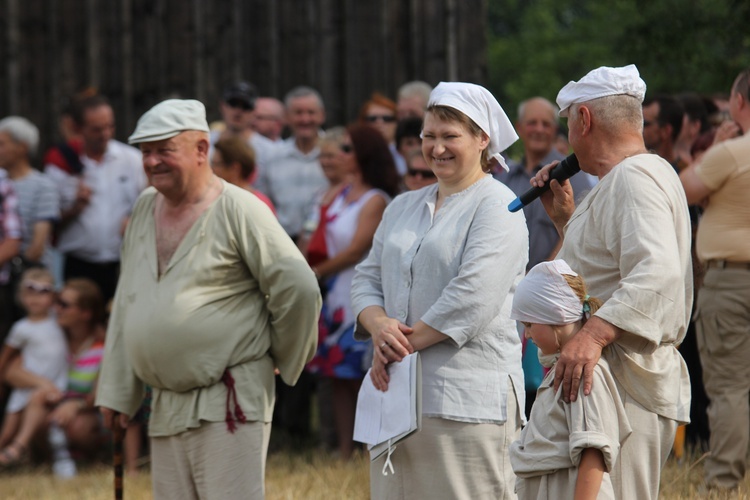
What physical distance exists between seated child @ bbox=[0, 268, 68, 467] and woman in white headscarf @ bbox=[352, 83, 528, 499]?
4.63 metres

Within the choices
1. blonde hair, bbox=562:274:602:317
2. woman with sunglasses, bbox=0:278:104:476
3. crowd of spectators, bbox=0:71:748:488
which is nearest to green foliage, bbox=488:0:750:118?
crowd of spectators, bbox=0:71:748:488

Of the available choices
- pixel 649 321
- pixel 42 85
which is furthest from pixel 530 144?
pixel 42 85

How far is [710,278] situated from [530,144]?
1.68m

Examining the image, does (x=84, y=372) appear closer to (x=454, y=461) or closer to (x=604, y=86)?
(x=454, y=461)

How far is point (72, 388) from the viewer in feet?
29.7

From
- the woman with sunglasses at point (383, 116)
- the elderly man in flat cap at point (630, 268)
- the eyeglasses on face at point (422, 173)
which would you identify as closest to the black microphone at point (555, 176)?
the elderly man in flat cap at point (630, 268)

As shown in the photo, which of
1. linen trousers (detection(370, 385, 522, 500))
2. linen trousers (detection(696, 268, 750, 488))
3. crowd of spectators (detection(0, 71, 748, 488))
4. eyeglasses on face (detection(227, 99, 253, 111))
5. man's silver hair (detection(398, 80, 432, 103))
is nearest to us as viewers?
linen trousers (detection(370, 385, 522, 500))

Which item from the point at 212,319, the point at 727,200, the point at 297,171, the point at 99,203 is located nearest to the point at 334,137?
the point at 297,171

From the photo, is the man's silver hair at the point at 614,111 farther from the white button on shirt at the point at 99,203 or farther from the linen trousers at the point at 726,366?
the white button on shirt at the point at 99,203

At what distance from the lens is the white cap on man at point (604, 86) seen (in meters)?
4.25

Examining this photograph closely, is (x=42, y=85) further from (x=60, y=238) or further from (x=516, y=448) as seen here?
(x=516, y=448)

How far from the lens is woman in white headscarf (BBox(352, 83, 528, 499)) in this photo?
4676 millimetres

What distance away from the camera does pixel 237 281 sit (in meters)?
5.52

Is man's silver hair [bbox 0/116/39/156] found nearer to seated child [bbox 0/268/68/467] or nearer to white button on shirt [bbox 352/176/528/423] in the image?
seated child [bbox 0/268/68/467]
